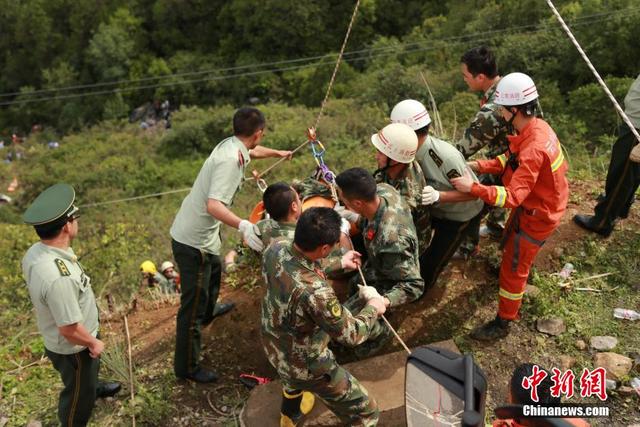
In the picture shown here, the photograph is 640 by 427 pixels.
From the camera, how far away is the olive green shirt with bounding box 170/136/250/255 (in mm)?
3861

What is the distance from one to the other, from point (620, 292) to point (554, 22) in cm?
1454

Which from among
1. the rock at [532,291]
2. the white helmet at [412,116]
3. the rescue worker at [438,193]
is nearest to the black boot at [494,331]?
the rock at [532,291]

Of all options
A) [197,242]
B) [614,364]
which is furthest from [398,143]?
[614,364]

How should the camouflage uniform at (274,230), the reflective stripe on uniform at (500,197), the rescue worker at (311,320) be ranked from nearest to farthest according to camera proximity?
the rescue worker at (311,320), the camouflage uniform at (274,230), the reflective stripe on uniform at (500,197)

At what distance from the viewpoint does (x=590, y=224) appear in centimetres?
510

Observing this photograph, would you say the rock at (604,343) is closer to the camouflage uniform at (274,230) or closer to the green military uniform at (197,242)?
the camouflage uniform at (274,230)

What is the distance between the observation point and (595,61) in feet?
44.6

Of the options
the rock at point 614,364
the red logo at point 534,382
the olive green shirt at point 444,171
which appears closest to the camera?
the red logo at point 534,382

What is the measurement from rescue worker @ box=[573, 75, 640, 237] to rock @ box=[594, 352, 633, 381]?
152cm

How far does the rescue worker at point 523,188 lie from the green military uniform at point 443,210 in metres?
0.19

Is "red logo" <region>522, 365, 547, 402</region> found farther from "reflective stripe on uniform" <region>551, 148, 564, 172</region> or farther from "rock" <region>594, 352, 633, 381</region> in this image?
"rock" <region>594, 352, 633, 381</region>

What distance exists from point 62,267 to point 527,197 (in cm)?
320

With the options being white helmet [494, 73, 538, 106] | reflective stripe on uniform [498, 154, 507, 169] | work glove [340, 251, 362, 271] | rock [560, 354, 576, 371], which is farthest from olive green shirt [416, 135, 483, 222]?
rock [560, 354, 576, 371]

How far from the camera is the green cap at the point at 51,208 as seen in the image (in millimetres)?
3247
